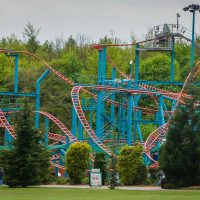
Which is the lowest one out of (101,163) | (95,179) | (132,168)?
(95,179)

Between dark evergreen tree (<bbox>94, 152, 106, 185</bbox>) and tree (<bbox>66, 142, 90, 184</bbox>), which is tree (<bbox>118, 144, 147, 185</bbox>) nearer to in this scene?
dark evergreen tree (<bbox>94, 152, 106, 185</bbox>)

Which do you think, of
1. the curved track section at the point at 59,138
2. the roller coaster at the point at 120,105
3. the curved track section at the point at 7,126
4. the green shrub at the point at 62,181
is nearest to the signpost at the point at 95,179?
the green shrub at the point at 62,181

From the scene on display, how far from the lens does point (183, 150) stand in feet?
121

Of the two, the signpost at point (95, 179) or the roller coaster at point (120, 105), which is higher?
the roller coaster at point (120, 105)

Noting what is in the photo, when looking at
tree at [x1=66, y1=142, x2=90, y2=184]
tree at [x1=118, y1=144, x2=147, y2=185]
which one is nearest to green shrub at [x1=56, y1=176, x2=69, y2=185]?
tree at [x1=66, y1=142, x2=90, y2=184]

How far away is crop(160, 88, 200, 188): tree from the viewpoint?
36.8m

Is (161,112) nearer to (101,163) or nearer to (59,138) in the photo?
(101,163)

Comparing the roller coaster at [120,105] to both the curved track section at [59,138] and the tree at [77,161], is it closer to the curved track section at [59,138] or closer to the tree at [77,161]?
the curved track section at [59,138]

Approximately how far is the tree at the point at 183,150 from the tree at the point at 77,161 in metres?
7.84

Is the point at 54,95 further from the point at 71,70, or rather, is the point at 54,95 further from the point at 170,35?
the point at 170,35

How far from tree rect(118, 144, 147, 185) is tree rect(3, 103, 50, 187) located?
4860 millimetres

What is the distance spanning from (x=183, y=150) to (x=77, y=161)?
30.7 feet

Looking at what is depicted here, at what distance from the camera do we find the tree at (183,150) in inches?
1449

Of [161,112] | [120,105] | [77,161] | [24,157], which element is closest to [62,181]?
Result: [77,161]
